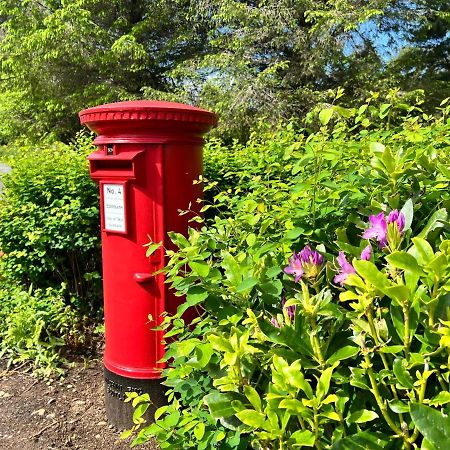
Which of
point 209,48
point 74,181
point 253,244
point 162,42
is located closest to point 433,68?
point 209,48

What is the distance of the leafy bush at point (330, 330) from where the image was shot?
974 mm

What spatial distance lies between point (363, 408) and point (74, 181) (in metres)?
2.91

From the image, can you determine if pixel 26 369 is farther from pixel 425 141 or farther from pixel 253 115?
pixel 253 115

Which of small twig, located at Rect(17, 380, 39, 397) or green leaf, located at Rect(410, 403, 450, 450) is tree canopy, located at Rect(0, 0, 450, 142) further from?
green leaf, located at Rect(410, 403, 450, 450)

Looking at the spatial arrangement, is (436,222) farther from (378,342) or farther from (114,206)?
(114,206)

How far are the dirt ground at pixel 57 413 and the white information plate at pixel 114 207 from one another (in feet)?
3.60

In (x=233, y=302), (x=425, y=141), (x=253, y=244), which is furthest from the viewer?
(x=425, y=141)

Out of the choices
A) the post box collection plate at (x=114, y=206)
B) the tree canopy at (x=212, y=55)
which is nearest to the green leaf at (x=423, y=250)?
the post box collection plate at (x=114, y=206)

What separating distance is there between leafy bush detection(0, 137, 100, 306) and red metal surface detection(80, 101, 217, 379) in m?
0.98

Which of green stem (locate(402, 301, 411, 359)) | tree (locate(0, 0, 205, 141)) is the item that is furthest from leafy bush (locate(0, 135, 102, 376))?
tree (locate(0, 0, 205, 141))

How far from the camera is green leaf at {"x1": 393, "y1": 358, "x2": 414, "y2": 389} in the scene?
95cm

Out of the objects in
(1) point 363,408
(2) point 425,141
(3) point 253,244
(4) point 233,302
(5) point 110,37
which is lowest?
(1) point 363,408

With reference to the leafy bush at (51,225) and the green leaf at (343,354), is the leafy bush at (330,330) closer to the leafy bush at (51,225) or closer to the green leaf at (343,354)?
the green leaf at (343,354)

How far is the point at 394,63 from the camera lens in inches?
525
